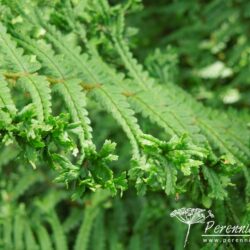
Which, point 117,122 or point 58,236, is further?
point 58,236

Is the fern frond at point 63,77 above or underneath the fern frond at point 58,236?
above

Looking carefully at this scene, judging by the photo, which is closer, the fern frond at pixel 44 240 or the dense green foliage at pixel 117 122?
the dense green foliage at pixel 117 122

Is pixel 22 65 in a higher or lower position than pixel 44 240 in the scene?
higher

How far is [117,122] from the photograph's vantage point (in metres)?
1.70

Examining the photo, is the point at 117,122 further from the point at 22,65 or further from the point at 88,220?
the point at 88,220

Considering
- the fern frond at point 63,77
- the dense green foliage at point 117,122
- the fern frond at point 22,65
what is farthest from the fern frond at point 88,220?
the fern frond at point 22,65

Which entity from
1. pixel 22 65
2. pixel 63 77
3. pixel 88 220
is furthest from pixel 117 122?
pixel 88 220

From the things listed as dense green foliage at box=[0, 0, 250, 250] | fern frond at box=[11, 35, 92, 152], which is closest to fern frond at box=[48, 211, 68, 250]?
dense green foliage at box=[0, 0, 250, 250]

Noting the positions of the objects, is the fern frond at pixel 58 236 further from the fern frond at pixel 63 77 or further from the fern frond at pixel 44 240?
the fern frond at pixel 63 77

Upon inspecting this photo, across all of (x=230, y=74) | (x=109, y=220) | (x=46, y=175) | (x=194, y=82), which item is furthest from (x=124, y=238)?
(x=230, y=74)

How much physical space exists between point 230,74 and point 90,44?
4.20ft

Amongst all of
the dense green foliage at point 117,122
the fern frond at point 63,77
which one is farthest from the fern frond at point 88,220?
the fern frond at point 63,77

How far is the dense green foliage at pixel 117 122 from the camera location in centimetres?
145

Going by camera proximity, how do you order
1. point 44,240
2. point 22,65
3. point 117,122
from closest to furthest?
point 22,65, point 117,122, point 44,240
